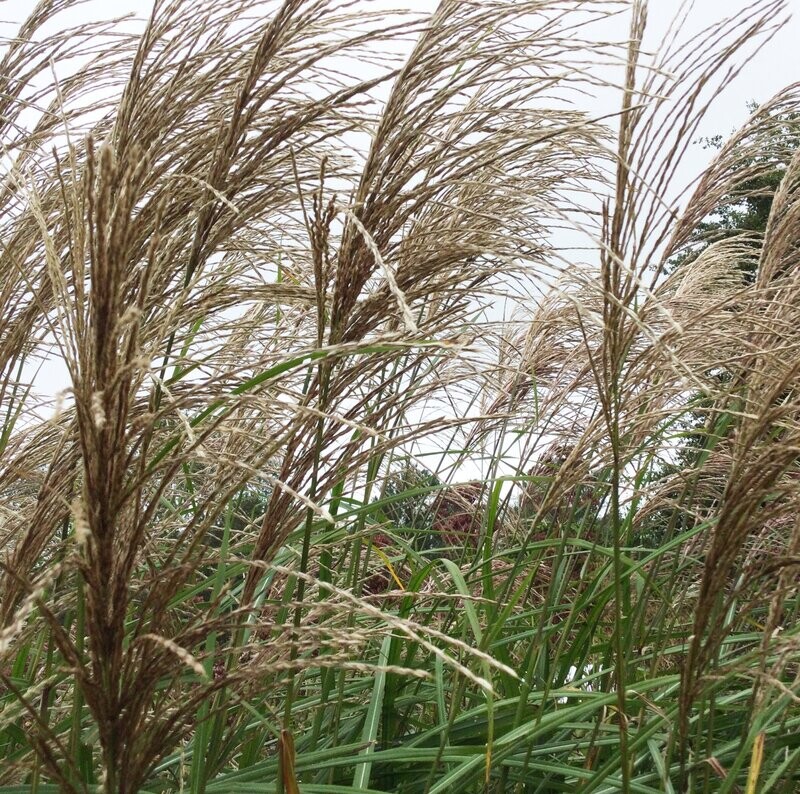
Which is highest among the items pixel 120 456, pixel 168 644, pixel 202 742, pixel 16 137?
pixel 16 137

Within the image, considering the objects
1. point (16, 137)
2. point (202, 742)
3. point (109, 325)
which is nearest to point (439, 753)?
point (202, 742)

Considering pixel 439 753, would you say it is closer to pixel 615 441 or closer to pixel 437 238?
pixel 615 441

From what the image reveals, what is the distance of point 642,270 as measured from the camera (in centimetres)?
167

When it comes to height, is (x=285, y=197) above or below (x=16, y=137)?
below

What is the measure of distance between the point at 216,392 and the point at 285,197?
0.58 meters

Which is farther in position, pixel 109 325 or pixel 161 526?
pixel 161 526

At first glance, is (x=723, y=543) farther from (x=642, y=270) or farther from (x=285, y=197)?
(x=285, y=197)

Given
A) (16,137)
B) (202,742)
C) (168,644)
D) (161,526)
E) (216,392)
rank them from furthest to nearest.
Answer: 1. (16,137)
2. (161,526)
3. (202,742)
4. (216,392)
5. (168,644)

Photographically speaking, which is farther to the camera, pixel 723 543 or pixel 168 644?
pixel 723 543

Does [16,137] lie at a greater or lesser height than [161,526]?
greater

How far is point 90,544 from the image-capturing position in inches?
38.8

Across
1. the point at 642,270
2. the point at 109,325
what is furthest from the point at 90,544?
the point at 642,270

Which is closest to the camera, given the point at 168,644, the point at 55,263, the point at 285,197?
the point at 168,644

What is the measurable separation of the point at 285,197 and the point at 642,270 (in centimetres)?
65
